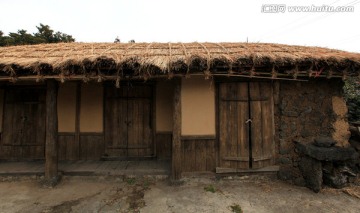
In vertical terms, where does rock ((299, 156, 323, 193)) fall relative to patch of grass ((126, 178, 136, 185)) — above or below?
above

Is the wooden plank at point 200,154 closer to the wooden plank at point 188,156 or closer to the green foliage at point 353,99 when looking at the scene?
the wooden plank at point 188,156

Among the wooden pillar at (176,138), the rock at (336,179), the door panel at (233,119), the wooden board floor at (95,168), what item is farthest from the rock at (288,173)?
the wooden board floor at (95,168)

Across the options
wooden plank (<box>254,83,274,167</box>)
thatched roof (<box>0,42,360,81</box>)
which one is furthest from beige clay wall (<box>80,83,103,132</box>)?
wooden plank (<box>254,83,274,167</box>)

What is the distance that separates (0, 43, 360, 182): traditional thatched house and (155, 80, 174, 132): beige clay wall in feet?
0.09

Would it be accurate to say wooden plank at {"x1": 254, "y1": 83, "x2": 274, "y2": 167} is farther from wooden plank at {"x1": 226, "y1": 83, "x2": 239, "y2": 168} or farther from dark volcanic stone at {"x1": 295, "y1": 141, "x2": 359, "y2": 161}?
dark volcanic stone at {"x1": 295, "y1": 141, "x2": 359, "y2": 161}

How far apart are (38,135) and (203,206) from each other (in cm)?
475

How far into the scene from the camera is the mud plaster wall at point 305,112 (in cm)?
486

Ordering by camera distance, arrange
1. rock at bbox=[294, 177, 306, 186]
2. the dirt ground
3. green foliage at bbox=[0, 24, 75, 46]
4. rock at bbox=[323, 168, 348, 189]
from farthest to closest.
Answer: green foliage at bbox=[0, 24, 75, 46], rock at bbox=[294, 177, 306, 186], rock at bbox=[323, 168, 348, 189], the dirt ground

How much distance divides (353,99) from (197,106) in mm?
6581

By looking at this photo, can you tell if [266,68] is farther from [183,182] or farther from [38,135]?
[38,135]

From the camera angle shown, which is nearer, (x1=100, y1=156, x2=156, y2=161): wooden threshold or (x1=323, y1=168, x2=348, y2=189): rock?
(x1=323, y1=168, x2=348, y2=189): rock

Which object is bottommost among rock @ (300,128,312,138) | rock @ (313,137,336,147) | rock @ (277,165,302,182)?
rock @ (277,165,302,182)

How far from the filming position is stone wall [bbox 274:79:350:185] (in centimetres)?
486

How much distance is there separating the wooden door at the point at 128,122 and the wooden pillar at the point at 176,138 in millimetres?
1310
